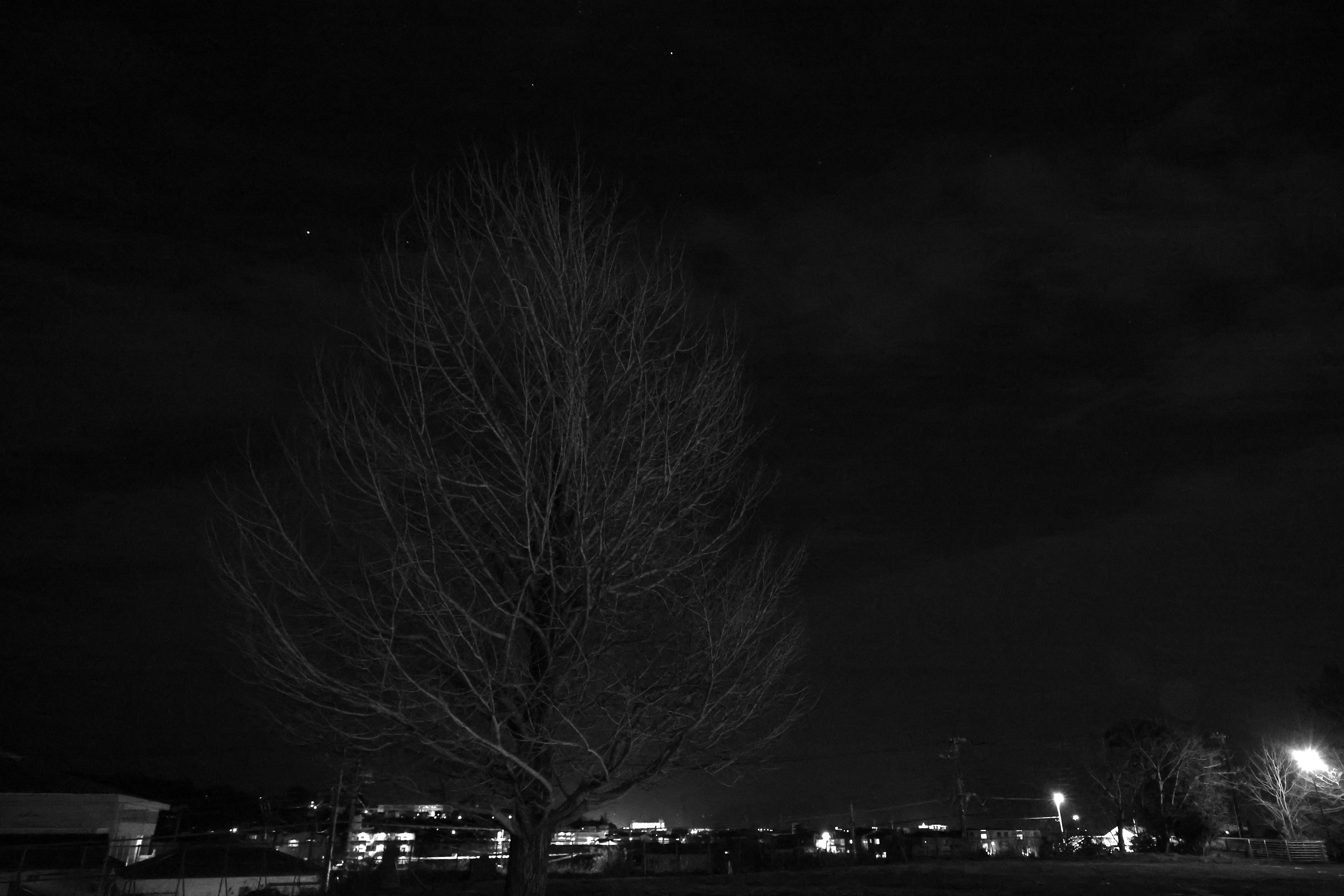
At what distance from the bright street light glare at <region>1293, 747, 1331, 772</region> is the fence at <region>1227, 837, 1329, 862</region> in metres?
3.09

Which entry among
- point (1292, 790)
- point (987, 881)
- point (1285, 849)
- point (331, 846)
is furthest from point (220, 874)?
point (1292, 790)

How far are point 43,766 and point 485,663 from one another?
155 ft

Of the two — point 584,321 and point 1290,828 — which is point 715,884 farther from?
point 1290,828

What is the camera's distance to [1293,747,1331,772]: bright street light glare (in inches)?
1519

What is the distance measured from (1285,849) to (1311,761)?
4.00 metres

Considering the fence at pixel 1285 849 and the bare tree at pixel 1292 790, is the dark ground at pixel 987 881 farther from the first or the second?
the bare tree at pixel 1292 790

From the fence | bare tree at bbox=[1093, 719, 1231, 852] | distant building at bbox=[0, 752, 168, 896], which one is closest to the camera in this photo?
distant building at bbox=[0, 752, 168, 896]

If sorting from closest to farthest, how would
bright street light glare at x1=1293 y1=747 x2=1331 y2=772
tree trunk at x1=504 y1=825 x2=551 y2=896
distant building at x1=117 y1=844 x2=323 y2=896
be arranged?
1. tree trunk at x1=504 y1=825 x2=551 y2=896
2. distant building at x1=117 y1=844 x2=323 y2=896
3. bright street light glare at x1=1293 y1=747 x2=1331 y2=772

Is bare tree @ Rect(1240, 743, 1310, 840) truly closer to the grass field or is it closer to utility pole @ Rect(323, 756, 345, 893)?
the grass field

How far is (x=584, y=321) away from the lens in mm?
7559

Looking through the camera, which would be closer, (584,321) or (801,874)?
(584,321)

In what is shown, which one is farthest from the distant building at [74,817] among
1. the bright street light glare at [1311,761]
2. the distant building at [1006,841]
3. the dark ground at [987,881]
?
the bright street light glare at [1311,761]

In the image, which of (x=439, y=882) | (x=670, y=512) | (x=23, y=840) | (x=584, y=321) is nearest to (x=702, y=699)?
(x=670, y=512)

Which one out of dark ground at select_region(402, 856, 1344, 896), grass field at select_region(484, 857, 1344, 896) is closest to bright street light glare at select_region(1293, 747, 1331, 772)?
dark ground at select_region(402, 856, 1344, 896)
